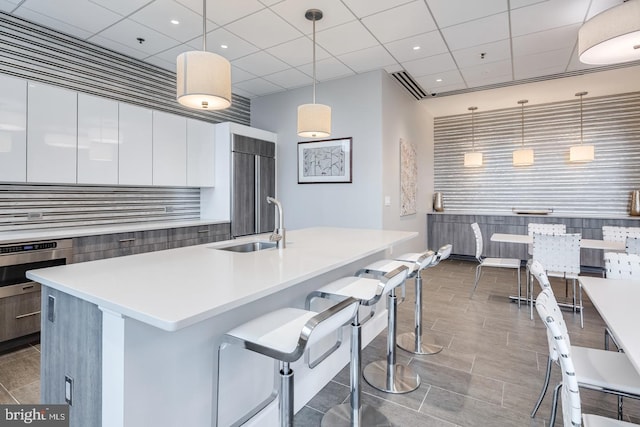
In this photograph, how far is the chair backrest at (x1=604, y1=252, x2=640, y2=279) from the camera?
2.32 m

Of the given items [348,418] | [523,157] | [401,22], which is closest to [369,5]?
[401,22]

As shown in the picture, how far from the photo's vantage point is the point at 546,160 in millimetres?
6387

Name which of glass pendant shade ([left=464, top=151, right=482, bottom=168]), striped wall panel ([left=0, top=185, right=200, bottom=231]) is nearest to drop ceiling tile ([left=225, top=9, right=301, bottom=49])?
striped wall panel ([left=0, top=185, right=200, bottom=231])

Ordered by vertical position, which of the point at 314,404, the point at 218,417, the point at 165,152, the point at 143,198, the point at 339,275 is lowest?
the point at 314,404

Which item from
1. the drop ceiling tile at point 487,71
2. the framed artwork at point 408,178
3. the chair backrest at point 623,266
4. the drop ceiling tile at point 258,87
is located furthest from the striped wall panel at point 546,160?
the chair backrest at point 623,266

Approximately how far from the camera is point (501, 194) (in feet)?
22.4

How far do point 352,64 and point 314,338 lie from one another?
3.92 metres

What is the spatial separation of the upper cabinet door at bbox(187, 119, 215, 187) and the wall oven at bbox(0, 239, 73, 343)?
1.79m

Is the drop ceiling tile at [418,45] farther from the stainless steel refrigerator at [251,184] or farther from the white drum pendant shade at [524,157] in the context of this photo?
the white drum pendant shade at [524,157]

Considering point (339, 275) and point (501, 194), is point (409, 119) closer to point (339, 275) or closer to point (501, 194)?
point (501, 194)

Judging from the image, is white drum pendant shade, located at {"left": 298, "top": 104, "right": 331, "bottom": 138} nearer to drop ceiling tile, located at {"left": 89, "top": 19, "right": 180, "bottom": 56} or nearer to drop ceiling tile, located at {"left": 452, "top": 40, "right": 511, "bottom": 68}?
drop ceiling tile, located at {"left": 89, "top": 19, "right": 180, "bottom": 56}

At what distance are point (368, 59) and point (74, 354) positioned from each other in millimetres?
4068

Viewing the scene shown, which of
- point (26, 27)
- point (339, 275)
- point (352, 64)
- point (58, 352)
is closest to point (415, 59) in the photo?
point (352, 64)

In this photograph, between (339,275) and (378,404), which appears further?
(339,275)
